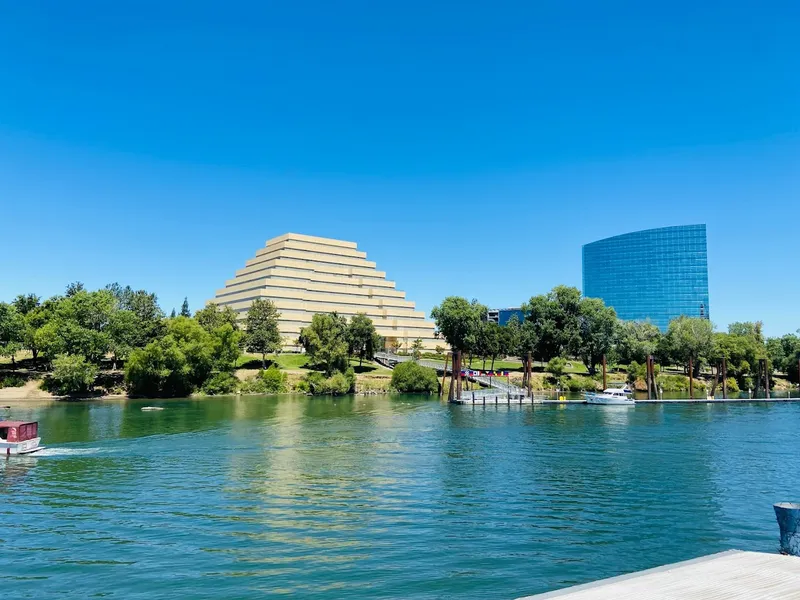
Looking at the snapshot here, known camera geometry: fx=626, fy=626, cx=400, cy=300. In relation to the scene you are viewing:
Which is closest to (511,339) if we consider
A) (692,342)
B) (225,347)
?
(692,342)

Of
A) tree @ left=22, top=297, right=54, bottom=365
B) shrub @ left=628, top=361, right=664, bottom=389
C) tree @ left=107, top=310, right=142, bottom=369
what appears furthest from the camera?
shrub @ left=628, top=361, right=664, bottom=389

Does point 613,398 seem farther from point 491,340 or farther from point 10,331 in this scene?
point 10,331

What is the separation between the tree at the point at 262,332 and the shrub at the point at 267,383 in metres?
11.0

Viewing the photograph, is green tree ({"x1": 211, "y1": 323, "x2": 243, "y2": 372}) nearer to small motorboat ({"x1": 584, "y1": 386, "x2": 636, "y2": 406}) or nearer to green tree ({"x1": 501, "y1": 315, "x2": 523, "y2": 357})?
green tree ({"x1": 501, "y1": 315, "x2": 523, "y2": 357})

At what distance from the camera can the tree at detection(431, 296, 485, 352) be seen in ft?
474

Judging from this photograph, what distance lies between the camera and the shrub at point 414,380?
4813 inches

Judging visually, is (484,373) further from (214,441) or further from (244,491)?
(244,491)

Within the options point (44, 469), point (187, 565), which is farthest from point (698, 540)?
point (44, 469)

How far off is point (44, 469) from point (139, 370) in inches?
2700

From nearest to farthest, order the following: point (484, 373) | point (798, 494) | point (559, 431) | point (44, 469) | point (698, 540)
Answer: point (698, 540), point (798, 494), point (44, 469), point (559, 431), point (484, 373)

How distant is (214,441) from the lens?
173ft

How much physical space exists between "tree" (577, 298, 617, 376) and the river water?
268 ft

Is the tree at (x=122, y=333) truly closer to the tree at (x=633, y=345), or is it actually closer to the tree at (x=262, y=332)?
the tree at (x=262, y=332)

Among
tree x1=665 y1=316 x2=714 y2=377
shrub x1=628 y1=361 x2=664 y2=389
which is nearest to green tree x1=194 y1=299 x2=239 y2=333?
shrub x1=628 y1=361 x2=664 y2=389
